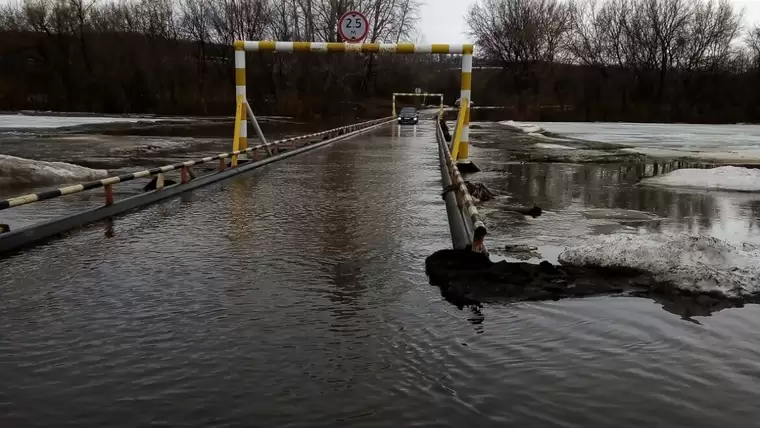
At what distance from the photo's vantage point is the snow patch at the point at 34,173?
14719mm

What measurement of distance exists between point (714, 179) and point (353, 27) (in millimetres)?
10423

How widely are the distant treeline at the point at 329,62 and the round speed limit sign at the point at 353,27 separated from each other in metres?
48.7

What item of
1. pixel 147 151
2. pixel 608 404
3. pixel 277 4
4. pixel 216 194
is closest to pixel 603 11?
pixel 277 4

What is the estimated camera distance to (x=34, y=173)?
15086mm

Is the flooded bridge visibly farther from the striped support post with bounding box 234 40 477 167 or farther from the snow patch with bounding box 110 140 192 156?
the snow patch with bounding box 110 140 192 156

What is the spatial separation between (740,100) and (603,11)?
21877mm

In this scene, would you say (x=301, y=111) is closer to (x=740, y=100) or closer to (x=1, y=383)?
(x=740, y=100)

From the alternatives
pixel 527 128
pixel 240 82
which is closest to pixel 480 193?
pixel 240 82

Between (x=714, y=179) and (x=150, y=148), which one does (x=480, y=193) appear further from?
(x=150, y=148)

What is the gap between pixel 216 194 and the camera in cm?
1287

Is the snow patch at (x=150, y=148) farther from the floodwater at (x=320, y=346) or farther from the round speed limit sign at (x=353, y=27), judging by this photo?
the floodwater at (x=320, y=346)

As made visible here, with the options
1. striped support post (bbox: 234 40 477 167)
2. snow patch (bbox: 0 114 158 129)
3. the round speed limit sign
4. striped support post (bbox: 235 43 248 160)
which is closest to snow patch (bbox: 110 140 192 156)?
striped support post (bbox: 235 43 248 160)

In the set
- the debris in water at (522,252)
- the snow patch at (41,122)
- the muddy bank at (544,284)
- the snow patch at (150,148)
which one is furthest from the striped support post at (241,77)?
the snow patch at (41,122)

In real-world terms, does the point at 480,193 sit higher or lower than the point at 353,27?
lower
